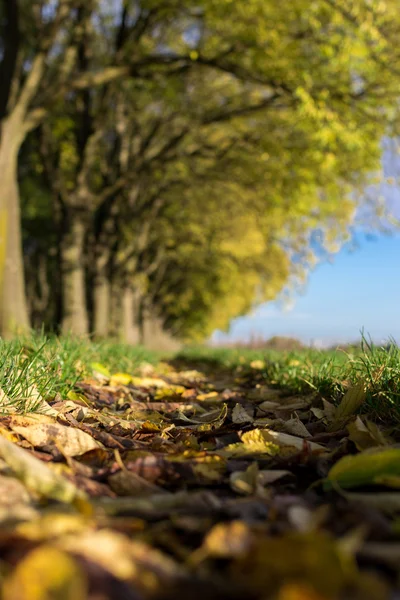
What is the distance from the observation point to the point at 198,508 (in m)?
1.27

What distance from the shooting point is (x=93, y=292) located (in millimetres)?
14547

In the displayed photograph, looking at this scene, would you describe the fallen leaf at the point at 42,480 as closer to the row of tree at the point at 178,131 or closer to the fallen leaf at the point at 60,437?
the fallen leaf at the point at 60,437

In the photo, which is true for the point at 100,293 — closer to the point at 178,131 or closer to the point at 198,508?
the point at 178,131

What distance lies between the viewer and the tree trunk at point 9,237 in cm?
773

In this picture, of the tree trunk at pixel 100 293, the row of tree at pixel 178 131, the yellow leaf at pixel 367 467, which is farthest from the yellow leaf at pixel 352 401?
the tree trunk at pixel 100 293

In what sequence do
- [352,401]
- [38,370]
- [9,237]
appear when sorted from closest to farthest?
[352,401] < [38,370] < [9,237]

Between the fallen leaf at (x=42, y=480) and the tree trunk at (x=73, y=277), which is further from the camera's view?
the tree trunk at (x=73, y=277)

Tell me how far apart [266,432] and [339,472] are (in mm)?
→ 493

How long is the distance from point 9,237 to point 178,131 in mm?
8642

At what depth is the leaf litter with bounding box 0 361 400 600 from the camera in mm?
817

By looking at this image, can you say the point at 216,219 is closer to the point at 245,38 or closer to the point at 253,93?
the point at 253,93

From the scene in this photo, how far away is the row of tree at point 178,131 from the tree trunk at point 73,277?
1.6 inches

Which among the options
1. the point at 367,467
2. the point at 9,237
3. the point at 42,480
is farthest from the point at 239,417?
the point at 9,237

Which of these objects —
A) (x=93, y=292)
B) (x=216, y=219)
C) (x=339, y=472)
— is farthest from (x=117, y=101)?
(x=339, y=472)
